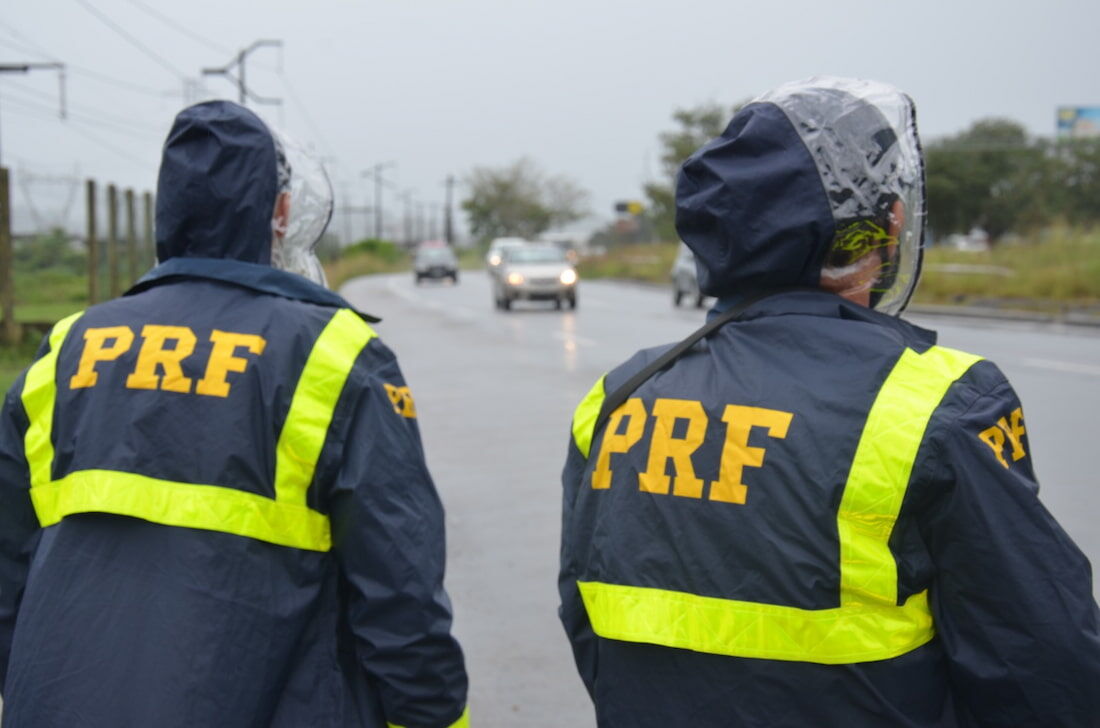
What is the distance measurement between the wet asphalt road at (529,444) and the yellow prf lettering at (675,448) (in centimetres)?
274

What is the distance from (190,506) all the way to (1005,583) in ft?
4.17

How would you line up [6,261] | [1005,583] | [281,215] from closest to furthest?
[1005,583] < [281,215] < [6,261]

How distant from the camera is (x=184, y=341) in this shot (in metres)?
2.23

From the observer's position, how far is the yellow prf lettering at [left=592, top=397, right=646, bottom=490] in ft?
6.40

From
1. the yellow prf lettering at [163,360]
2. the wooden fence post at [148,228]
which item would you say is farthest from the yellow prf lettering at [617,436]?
the wooden fence post at [148,228]

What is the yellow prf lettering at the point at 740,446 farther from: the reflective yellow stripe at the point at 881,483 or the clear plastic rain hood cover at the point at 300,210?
the clear plastic rain hood cover at the point at 300,210

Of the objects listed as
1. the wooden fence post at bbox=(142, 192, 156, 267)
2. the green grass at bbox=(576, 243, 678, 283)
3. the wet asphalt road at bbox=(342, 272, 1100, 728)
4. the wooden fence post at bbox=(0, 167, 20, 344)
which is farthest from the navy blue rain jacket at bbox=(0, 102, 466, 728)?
the green grass at bbox=(576, 243, 678, 283)

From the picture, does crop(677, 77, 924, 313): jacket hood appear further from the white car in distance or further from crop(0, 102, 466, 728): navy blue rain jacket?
the white car in distance

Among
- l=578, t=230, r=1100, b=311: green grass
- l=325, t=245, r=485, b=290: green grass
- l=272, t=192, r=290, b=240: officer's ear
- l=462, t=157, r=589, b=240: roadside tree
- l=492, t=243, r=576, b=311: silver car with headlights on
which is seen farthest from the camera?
l=462, t=157, r=589, b=240: roadside tree

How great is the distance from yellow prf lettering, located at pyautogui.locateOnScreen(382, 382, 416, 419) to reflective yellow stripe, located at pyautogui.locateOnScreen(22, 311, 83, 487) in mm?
593

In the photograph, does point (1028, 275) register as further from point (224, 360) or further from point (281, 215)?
point (224, 360)

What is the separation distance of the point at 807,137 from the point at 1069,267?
2700cm

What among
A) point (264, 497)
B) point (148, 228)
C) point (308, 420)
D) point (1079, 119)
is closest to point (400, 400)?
point (308, 420)

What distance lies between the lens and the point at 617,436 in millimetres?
1978
